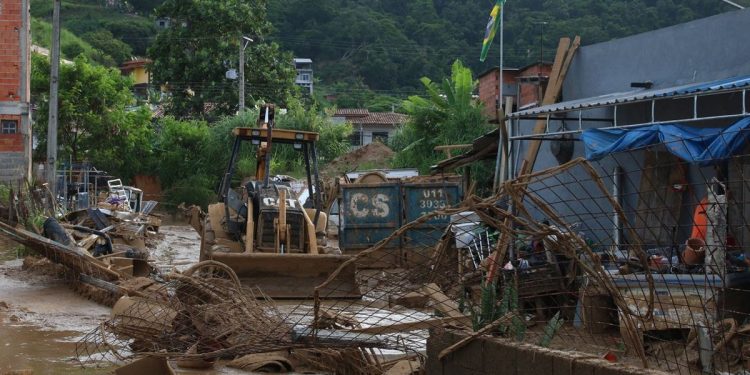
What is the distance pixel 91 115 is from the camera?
119 feet

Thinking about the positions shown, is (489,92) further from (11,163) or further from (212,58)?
(212,58)

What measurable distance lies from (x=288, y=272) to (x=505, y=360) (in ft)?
23.8

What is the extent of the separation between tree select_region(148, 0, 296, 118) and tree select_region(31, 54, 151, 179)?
945 cm

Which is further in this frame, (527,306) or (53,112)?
(53,112)

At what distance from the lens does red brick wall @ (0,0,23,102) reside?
3362 cm

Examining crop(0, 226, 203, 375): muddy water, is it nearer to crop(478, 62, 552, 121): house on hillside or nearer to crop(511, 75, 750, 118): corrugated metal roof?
crop(511, 75, 750, 118): corrugated metal roof

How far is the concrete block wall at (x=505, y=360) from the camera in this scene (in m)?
6.79

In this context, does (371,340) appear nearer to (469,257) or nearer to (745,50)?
(469,257)

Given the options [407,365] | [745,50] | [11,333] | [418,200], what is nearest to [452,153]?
[418,200]

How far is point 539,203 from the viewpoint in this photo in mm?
7219

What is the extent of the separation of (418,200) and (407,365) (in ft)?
33.7

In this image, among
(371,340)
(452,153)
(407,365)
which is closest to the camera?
(371,340)

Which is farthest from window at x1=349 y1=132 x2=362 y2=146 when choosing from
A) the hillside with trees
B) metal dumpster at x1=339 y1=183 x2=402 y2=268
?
metal dumpster at x1=339 y1=183 x2=402 y2=268

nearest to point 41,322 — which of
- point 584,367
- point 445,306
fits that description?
point 445,306
